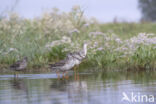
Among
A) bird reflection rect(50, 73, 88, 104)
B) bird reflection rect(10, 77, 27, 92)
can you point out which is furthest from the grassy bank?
bird reflection rect(10, 77, 27, 92)

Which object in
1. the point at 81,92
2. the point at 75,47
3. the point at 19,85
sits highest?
the point at 75,47

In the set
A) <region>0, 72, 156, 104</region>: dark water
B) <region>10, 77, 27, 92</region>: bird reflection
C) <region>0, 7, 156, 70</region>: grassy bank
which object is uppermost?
<region>0, 7, 156, 70</region>: grassy bank

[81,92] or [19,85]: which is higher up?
[19,85]

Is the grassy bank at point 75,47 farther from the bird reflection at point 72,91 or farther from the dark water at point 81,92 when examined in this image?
the bird reflection at point 72,91

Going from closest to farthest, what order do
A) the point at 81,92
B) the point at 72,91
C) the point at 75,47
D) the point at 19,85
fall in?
the point at 81,92, the point at 72,91, the point at 19,85, the point at 75,47

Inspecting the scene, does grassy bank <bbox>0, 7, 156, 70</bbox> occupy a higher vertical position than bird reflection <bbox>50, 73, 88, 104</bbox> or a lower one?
higher

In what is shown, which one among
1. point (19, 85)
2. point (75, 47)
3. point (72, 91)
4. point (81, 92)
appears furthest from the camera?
point (75, 47)

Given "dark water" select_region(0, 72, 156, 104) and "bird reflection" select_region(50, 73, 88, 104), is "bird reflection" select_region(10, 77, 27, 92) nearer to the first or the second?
"dark water" select_region(0, 72, 156, 104)

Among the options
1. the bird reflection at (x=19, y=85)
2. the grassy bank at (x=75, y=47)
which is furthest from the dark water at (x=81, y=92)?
the grassy bank at (x=75, y=47)

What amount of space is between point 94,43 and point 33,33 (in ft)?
18.4

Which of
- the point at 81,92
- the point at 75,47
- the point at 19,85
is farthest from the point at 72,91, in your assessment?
the point at 75,47

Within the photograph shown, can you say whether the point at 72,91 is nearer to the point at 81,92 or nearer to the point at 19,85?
the point at 81,92

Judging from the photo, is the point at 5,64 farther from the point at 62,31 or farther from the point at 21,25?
the point at 62,31

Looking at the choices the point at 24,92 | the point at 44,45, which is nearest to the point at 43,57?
the point at 44,45
